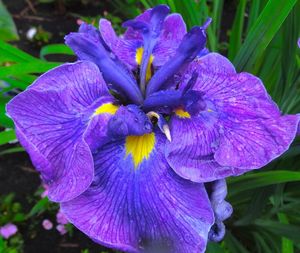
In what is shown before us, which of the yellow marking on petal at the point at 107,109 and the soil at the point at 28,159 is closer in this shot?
the yellow marking on petal at the point at 107,109

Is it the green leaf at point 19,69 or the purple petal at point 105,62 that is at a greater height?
the purple petal at point 105,62

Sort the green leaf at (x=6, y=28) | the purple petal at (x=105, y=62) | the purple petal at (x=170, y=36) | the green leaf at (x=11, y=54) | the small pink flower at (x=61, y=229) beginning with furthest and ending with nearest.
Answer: the green leaf at (x=6, y=28) → the small pink flower at (x=61, y=229) → the green leaf at (x=11, y=54) → the purple petal at (x=170, y=36) → the purple petal at (x=105, y=62)

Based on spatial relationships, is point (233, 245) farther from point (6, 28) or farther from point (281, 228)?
point (6, 28)

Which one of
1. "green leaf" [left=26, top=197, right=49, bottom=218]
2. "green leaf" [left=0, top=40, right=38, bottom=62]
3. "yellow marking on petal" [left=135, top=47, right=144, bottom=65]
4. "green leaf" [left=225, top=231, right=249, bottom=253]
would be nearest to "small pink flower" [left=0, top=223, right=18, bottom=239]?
"green leaf" [left=26, top=197, right=49, bottom=218]

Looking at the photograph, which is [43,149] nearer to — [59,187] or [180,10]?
[59,187]

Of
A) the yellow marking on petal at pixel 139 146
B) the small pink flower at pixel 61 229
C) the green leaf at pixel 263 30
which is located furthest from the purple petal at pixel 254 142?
the small pink flower at pixel 61 229

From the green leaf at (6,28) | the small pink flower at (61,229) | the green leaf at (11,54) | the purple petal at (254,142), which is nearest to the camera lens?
the purple petal at (254,142)

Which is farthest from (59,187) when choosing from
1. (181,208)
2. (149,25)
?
(149,25)

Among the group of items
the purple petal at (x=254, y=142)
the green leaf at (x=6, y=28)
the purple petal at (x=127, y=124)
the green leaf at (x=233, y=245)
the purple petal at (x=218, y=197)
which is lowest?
the green leaf at (x=233, y=245)

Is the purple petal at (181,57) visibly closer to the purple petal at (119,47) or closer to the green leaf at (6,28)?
the purple petal at (119,47)
